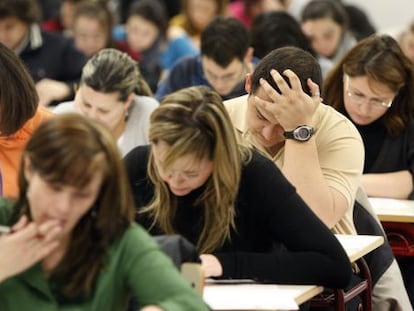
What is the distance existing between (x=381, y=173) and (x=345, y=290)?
107cm

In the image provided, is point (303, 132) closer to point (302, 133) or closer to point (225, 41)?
point (302, 133)

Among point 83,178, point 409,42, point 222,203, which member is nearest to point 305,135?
point 222,203

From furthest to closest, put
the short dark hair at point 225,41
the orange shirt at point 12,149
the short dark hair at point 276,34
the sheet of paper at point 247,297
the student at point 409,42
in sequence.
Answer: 1. the student at point 409,42
2. the short dark hair at point 276,34
3. the short dark hair at point 225,41
4. the orange shirt at point 12,149
5. the sheet of paper at point 247,297

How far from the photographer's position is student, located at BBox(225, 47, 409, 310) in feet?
9.96

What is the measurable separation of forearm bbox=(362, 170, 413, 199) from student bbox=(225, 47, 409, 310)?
0.72 m

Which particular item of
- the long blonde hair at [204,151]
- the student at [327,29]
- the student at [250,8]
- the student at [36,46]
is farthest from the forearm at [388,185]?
the student at [250,8]

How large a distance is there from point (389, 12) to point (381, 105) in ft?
18.9

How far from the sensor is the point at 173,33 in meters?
7.27

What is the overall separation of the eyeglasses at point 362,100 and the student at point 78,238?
6.22 feet

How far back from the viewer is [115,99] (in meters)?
4.09

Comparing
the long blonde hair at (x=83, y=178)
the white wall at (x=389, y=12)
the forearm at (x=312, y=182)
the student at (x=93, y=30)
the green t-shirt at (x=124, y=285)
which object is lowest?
the white wall at (x=389, y=12)

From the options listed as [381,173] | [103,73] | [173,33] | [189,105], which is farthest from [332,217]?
[173,33]

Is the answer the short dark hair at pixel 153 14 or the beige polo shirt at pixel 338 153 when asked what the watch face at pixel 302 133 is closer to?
the beige polo shirt at pixel 338 153

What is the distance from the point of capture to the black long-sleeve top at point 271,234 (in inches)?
104
